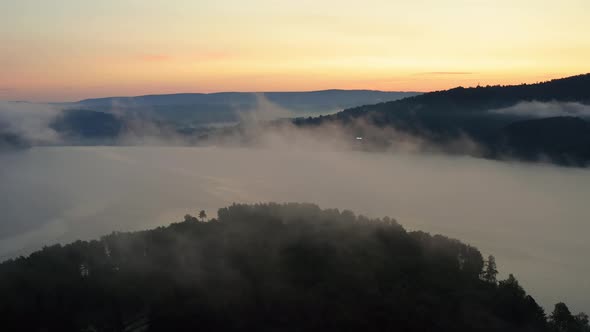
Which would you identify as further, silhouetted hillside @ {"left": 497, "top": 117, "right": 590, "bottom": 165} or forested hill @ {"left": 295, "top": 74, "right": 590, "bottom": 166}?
forested hill @ {"left": 295, "top": 74, "right": 590, "bottom": 166}

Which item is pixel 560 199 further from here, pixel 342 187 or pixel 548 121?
pixel 342 187

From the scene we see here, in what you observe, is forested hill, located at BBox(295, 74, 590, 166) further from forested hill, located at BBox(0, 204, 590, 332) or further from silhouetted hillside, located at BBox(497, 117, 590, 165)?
forested hill, located at BBox(0, 204, 590, 332)

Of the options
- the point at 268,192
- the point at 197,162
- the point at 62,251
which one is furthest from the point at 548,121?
the point at 62,251

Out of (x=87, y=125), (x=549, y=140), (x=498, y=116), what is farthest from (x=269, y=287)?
(x=87, y=125)

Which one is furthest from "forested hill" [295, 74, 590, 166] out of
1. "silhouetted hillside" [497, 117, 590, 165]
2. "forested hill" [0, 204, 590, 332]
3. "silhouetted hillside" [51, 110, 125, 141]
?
"forested hill" [0, 204, 590, 332]

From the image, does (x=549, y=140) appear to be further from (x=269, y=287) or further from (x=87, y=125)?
(x=87, y=125)
